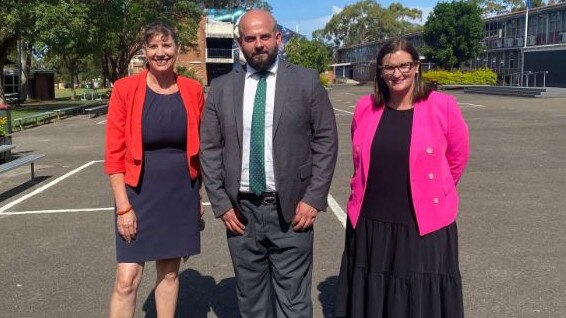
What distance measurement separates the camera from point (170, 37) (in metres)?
3.11

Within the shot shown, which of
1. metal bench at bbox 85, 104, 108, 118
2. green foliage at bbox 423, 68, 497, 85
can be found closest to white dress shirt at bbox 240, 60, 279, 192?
metal bench at bbox 85, 104, 108, 118

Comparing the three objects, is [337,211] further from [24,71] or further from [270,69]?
[24,71]

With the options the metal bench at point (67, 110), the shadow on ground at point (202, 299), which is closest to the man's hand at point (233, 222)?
the shadow on ground at point (202, 299)

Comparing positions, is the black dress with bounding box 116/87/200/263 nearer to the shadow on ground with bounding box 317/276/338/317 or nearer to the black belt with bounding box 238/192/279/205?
the black belt with bounding box 238/192/279/205

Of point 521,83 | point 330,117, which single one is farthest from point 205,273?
point 521,83

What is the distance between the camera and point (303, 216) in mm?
2938

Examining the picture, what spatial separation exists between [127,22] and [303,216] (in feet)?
113

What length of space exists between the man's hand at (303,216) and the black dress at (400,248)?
1.12ft

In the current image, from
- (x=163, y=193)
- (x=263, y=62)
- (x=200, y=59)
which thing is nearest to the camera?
(x=263, y=62)

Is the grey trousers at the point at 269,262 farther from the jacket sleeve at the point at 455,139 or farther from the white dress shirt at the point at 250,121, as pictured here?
the jacket sleeve at the point at 455,139

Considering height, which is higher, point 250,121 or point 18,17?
point 18,17

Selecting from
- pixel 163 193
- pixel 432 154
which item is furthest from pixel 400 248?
pixel 163 193

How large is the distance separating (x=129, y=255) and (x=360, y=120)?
1.48 m

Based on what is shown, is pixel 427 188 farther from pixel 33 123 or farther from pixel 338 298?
pixel 33 123
